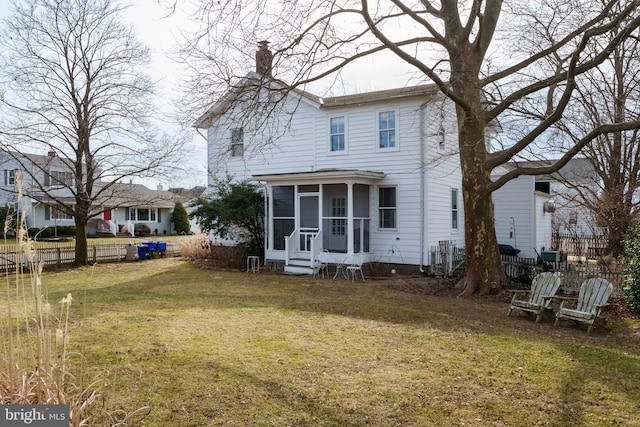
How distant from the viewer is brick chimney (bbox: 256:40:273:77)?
10359 millimetres

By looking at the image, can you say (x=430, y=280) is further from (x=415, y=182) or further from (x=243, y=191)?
(x=243, y=191)

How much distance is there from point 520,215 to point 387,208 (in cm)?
720

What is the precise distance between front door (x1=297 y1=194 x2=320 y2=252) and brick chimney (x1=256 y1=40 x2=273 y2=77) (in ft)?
23.6

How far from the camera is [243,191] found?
18281mm

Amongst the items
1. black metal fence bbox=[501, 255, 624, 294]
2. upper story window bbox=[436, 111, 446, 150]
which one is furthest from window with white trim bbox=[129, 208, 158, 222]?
black metal fence bbox=[501, 255, 624, 294]

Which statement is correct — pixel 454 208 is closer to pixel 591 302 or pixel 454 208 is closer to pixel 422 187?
pixel 422 187

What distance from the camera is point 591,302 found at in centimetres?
866

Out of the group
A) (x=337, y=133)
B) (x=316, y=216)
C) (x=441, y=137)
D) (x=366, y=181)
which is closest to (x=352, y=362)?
(x=366, y=181)

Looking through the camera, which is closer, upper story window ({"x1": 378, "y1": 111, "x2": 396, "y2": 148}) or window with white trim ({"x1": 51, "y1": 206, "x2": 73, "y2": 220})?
upper story window ({"x1": 378, "y1": 111, "x2": 396, "y2": 148})

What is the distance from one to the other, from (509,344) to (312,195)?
11072mm

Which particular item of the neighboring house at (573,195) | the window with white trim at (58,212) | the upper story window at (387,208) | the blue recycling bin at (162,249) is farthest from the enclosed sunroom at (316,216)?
the window with white trim at (58,212)

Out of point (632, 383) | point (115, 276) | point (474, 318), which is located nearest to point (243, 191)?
point (115, 276)

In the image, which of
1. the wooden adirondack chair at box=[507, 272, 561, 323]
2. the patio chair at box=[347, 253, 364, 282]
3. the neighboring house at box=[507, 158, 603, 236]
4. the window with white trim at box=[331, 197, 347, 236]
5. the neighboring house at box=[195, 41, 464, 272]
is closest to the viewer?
the wooden adirondack chair at box=[507, 272, 561, 323]

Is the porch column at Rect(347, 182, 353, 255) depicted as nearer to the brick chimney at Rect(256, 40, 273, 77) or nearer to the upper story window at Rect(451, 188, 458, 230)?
the upper story window at Rect(451, 188, 458, 230)
